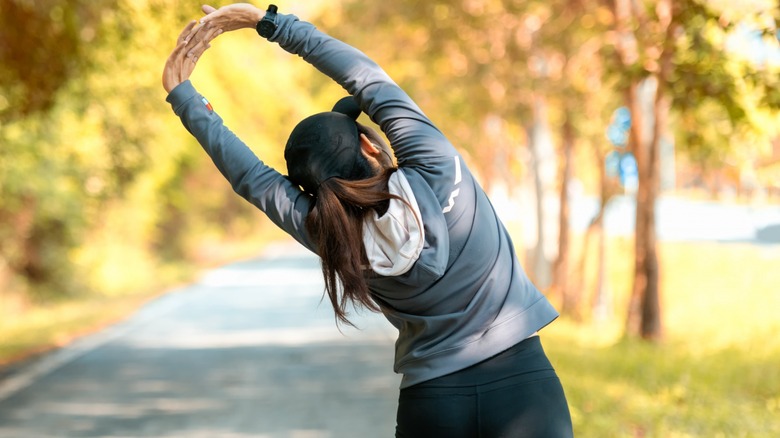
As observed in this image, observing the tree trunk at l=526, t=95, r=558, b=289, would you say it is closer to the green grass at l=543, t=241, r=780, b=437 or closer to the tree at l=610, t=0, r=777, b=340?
the green grass at l=543, t=241, r=780, b=437

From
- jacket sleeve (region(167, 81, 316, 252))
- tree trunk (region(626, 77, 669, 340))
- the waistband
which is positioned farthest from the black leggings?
tree trunk (region(626, 77, 669, 340))

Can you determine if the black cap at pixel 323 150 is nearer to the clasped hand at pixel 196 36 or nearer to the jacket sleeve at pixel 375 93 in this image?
the jacket sleeve at pixel 375 93

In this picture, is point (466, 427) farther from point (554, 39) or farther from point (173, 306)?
point (173, 306)

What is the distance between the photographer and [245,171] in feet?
9.61

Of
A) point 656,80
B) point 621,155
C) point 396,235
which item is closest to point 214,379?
point 656,80

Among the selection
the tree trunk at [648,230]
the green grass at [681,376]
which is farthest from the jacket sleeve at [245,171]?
the tree trunk at [648,230]

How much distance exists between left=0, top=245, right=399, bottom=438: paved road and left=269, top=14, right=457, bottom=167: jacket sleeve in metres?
5.17

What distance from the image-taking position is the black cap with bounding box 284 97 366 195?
9.18 feet

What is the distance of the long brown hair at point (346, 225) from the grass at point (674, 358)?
203 inches

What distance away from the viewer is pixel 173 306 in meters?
22.0

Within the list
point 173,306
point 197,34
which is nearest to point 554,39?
point 173,306

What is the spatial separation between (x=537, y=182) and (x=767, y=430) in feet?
48.8

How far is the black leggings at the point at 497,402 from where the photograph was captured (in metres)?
2.81

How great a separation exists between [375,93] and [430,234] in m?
0.38
